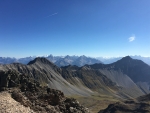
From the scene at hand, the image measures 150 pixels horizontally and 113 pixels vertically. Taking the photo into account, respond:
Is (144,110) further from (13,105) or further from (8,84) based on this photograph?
(13,105)

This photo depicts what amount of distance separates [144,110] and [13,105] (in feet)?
638

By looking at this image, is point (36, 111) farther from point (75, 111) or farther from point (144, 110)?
point (144, 110)

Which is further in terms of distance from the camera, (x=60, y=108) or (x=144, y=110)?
(x=144, y=110)

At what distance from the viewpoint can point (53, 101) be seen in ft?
118

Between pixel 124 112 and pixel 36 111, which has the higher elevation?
pixel 36 111

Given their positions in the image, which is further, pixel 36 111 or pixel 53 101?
pixel 53 101

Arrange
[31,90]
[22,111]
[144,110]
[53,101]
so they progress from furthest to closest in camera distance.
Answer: [144,110]
[31,90]
[53,101]
[22,111]

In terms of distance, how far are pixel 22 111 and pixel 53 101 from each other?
10.3 m

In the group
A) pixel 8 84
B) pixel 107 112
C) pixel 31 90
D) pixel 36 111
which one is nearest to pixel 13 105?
pixel 36 111

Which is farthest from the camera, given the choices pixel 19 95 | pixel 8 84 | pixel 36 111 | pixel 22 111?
pixel 8 84

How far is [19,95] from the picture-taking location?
3366 cm

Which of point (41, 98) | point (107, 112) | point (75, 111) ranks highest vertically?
point (41, 98)

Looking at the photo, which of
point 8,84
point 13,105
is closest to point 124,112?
point 8,84

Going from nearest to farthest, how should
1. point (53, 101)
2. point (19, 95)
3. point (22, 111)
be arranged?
point (22, 111) < point (19, 95) < point (53, 101)
